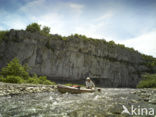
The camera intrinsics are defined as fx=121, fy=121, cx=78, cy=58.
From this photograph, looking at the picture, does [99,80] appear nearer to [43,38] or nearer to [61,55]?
[61,55]

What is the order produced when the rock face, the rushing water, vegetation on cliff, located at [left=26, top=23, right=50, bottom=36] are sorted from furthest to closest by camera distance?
vegetation on cliff, located at [left=26, top=23, right=50, bottom=36], the rock face, the rushing water

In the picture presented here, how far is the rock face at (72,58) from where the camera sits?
1649 inches

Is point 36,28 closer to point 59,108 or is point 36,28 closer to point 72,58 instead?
point 72,58

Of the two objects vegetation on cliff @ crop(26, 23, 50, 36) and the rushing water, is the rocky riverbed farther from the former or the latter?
vegetation on cliff @ crop(26, 23, 50, 36)

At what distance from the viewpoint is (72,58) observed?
4781 centimetres

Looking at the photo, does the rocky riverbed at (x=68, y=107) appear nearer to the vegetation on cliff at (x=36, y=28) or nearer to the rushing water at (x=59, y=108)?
the rushing water at (x=59, y=108)

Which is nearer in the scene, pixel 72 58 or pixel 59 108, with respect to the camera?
pixel 59 108

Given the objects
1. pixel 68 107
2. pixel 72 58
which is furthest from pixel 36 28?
pixel 68 107

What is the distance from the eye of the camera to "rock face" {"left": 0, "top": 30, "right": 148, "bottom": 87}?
137ft

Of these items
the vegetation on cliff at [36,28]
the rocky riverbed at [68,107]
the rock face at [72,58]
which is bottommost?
the rocky riverbed at [68,107]

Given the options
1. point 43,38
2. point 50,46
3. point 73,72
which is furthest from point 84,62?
point 43,38

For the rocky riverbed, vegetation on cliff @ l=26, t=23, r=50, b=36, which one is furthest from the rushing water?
vegetation on cliff @ l=26, t=23, r=50, b=36

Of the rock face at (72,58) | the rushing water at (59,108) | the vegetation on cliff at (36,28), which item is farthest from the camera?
the vegetation on cliff at (36,28)

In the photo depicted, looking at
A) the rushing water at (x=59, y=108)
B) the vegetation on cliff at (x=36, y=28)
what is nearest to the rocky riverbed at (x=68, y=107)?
the rushing water at (x=59, y=108)
